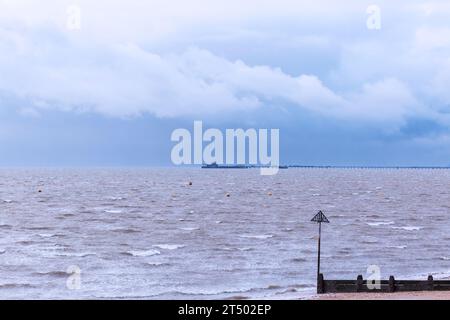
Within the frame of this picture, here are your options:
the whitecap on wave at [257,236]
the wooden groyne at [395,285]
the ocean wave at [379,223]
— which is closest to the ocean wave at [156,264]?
the whitecap on wave at [257,236]

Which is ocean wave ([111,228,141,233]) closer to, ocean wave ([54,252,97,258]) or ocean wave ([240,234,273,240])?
ocean wave ([240,234,273,240])

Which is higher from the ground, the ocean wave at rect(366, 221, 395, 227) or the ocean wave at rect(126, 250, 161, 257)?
the ocean wave at rect(366, 221, 395, 227)

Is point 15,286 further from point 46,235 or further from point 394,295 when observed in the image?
point 46,235

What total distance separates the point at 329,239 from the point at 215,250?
1193 centimetres

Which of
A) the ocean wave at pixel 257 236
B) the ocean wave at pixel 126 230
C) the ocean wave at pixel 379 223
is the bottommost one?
the ocean wave at pixel 126 230

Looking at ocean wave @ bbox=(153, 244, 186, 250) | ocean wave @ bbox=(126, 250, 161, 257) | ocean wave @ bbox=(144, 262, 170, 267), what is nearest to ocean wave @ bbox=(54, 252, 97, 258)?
ocean wave @ bbox=(126, 250, 161, 257)

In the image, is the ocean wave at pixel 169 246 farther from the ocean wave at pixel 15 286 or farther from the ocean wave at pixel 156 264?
the ocean wave at pixel 15 286

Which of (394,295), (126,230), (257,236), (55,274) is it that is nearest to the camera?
(394,295)

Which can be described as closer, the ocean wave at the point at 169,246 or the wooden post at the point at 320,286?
the wooden post at the point at 320,286

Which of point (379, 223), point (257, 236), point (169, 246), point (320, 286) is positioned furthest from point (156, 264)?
point (379, 223)

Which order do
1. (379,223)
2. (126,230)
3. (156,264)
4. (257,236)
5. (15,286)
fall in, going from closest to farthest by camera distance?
(15,286) → (156,264) → (257,236) → (126,230) → (379,223)

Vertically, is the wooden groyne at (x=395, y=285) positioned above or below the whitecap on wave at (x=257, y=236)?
above

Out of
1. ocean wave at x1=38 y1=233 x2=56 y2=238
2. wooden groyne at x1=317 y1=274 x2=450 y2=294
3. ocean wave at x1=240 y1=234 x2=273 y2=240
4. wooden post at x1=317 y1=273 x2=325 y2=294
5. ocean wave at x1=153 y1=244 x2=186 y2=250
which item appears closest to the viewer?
wooden groyne at x1=317 y1=274 x2=450 y2=294
